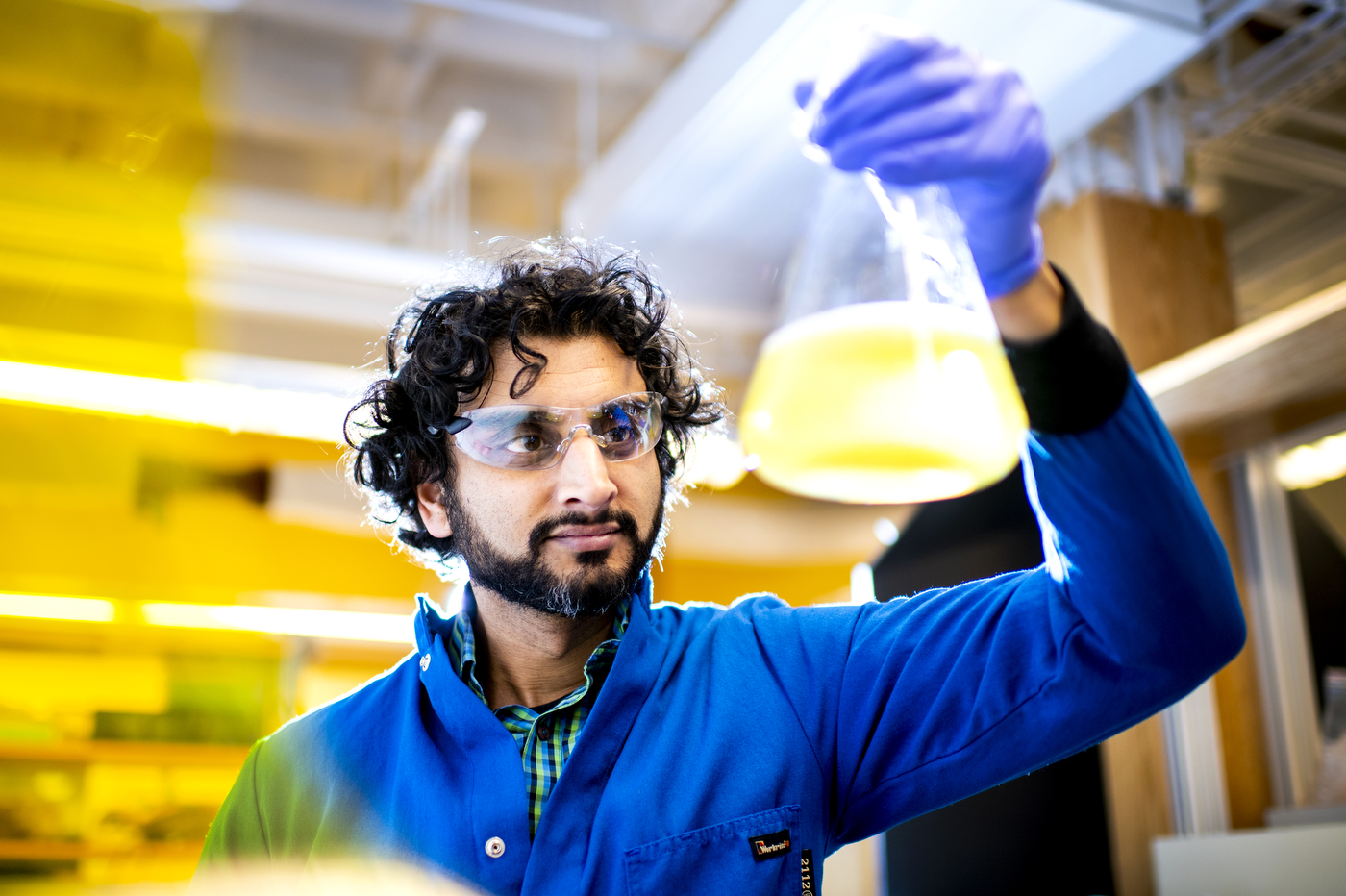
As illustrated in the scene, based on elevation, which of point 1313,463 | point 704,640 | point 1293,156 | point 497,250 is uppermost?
point 1293,156

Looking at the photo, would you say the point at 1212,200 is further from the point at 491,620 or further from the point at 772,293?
the point at 491,620

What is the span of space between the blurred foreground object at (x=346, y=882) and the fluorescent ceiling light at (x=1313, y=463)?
8.00 ft

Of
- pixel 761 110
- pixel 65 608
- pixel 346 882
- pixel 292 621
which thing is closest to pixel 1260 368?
pixel 761 110

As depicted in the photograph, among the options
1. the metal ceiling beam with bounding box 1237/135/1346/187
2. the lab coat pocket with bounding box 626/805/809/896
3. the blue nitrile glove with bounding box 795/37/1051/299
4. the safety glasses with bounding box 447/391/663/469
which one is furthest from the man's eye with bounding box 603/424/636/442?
the metal ceiling beam with bounding box 1237/135/1346/187

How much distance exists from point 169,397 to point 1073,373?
400cm

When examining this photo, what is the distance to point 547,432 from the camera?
129 centimetres

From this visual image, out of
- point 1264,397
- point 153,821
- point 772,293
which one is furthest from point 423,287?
point 153,821

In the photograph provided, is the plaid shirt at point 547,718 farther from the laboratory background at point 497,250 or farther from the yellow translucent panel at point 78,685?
the yellow translucent panel at point 78,685

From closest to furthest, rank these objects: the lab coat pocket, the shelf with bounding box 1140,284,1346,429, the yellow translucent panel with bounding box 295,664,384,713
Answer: the lab coat pocket → the shelf with bounding box 1140,284,1346,429 → the yellow translucent panel with bounding box 295,664,384,713

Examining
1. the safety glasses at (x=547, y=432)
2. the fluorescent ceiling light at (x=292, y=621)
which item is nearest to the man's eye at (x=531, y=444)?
the safety glasses at (x=547, y=432)

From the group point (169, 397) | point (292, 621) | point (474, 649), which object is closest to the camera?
point (474, 649)

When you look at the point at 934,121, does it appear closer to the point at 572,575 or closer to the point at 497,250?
the point at 572,575

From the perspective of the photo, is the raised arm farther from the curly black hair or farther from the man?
the curly black hair

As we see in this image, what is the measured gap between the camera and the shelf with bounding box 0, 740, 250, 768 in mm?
3402
